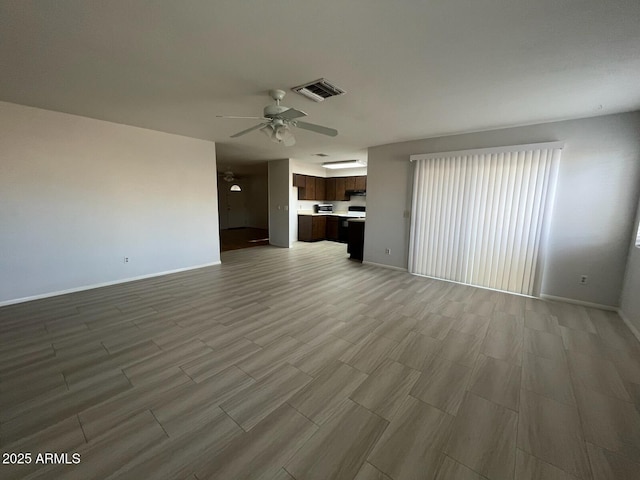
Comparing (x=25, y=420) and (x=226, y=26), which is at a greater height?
(x=226, y=26)

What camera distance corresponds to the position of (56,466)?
4.36ft

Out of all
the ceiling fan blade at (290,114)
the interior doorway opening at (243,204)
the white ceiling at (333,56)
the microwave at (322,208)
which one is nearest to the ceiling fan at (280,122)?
the ceiling fan blade at (290,114)

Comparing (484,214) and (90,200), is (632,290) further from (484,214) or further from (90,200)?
(90,200)

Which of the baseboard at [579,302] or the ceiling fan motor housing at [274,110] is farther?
the baseboard at [579,302]

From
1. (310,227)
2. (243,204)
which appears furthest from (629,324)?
(243,204)

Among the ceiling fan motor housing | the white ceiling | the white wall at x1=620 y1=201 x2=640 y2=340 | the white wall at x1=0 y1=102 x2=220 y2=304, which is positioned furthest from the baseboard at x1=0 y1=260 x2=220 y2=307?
the white wall at x1=620 y1=201 x2=640 y2=340

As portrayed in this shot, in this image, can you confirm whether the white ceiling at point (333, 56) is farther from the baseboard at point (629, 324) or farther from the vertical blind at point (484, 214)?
the baseboard at point (629, 324)

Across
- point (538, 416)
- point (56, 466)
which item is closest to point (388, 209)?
point (538, 416)

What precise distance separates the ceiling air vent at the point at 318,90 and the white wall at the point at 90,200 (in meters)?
3.24

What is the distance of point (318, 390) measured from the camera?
1897 millimetres

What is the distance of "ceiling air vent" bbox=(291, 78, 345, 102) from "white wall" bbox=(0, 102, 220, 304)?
324 centimetres

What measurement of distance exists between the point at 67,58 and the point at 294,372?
10.9 ft

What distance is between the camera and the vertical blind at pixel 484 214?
3725 millimetres

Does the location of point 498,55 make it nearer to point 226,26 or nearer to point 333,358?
point 226,26
